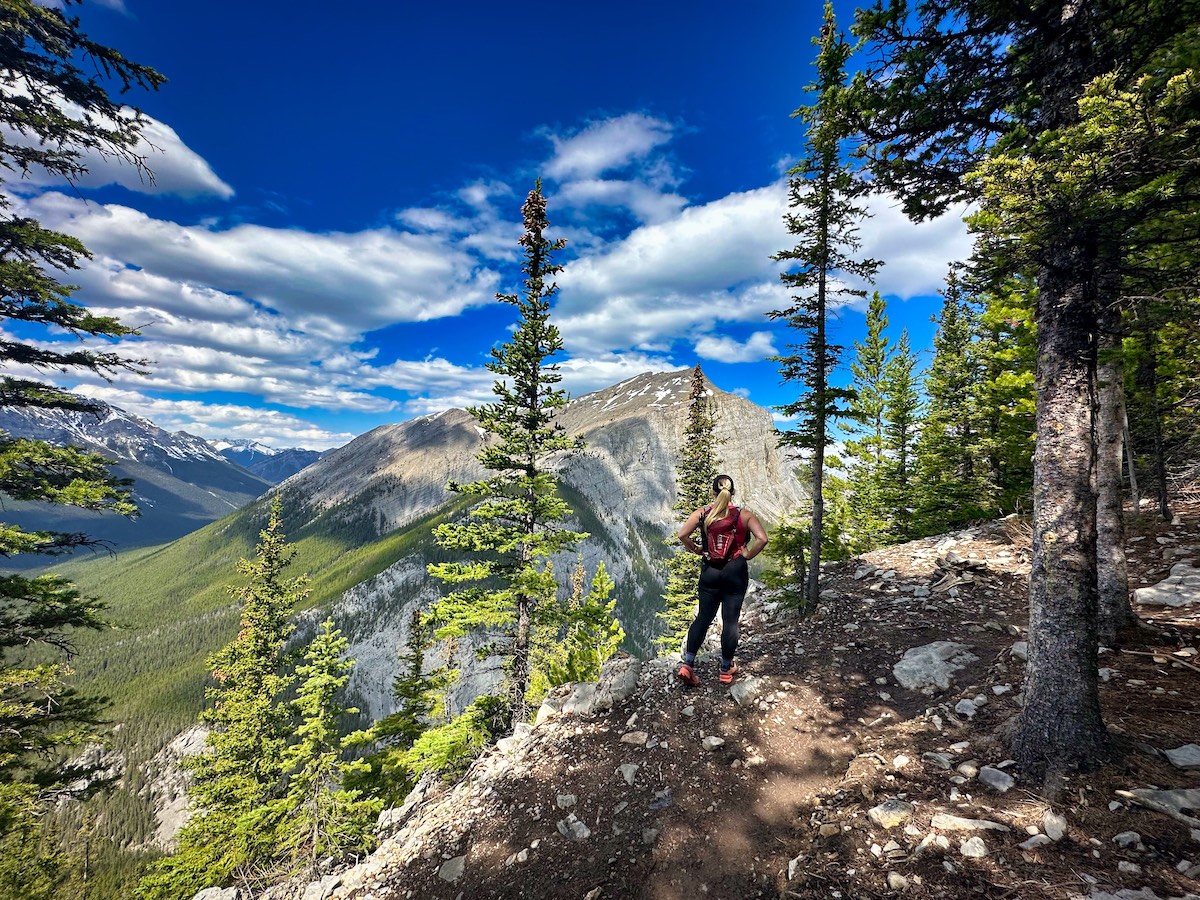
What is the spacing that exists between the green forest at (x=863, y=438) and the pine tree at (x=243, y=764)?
13 cm

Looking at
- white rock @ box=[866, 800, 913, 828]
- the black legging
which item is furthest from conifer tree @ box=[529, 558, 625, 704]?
white rock @ box=[866, 800, 913, 828]

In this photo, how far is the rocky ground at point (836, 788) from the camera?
362 cm

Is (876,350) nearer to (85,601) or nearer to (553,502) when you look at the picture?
(553,502)

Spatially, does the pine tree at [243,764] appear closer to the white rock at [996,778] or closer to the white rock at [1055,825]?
the white rock at [996,778]

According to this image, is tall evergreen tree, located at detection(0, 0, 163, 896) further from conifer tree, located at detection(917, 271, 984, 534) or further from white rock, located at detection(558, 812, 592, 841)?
conifer tree, located at detection(917, 271, 984, 534)

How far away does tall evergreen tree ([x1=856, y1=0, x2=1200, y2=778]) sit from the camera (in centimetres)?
419

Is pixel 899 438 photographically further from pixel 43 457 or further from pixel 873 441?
pixel 43 457

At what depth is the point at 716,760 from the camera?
6.34 meters

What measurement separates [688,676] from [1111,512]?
22.7 feet

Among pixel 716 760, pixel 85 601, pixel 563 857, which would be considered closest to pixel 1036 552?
pixel 716 760

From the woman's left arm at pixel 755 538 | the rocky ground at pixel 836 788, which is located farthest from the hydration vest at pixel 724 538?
the rocky ground at pixel 836 788

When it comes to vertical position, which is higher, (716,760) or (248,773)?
(716,760)

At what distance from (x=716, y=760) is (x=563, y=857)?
232 centimetres

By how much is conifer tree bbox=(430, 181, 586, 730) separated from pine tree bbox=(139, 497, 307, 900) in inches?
429
